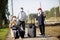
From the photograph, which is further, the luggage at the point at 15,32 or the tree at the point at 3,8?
the tree at the point at 3,8

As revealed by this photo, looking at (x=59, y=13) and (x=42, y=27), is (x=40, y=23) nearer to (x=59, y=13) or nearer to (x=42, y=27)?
(x=42, y=27)

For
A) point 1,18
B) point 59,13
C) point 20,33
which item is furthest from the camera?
point 59,13

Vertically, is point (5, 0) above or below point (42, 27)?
above

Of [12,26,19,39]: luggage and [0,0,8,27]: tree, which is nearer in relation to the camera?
[12,26,19,39]: luggage

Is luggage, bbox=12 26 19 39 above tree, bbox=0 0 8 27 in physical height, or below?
below

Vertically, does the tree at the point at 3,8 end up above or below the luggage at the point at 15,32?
above

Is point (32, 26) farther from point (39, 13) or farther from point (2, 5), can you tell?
point (2, 5)

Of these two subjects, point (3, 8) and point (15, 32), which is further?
point (3, 8)

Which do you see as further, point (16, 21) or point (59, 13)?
point (59, 13)

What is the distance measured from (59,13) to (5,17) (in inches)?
573

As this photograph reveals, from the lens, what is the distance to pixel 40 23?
18.8m

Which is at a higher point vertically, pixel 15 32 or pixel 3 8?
pixel 3 8

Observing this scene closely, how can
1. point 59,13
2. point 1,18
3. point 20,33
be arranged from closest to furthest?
point 20,33
point 1,18
point 59,13

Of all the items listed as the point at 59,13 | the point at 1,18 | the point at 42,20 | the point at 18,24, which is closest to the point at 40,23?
the point at 42,20
